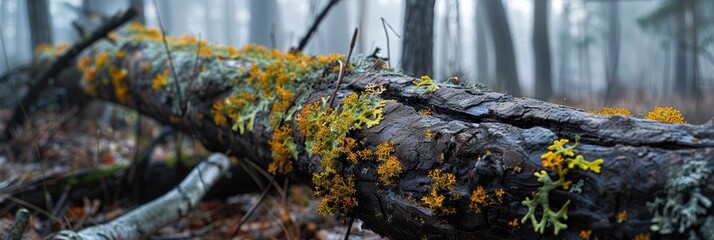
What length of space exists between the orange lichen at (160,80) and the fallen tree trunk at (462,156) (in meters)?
0.81

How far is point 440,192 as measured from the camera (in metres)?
1.29

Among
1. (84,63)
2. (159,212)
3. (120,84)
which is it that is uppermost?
(84,63)

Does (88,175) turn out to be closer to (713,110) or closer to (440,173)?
(440,173)

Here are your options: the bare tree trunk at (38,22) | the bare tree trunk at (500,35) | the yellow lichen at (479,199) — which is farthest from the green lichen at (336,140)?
the bare tree trunk at (500,35)

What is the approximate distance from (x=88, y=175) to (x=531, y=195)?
347 centimetres

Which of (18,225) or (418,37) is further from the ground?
(418,37)

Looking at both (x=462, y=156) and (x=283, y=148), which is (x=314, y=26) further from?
(x=462, y=156)

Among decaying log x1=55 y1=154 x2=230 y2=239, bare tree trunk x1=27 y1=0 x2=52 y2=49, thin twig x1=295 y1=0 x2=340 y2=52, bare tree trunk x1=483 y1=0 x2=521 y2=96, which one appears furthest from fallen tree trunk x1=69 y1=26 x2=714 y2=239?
bare tree trunk x1=483 y1=0 x2=521 y2=96

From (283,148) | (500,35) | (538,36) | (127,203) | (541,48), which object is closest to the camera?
(283,148)

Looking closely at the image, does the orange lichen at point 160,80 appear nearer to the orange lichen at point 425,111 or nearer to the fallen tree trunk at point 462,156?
the fallen tree trunk at point 462,156

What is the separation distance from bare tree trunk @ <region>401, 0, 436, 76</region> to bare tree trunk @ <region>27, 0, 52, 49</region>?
6857 millimetres

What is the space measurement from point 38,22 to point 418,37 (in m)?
7.06

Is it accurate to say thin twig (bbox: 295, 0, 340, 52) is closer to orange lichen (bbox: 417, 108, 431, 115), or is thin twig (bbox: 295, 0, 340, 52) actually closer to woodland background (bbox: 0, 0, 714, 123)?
woodland background (bbox: 0, 0, 714, 123)

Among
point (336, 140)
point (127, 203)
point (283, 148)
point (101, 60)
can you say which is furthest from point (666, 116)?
point (101, 60)
